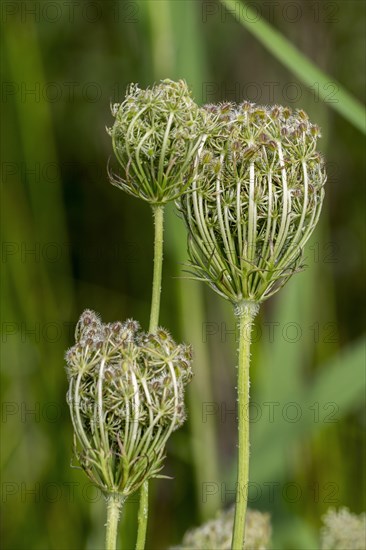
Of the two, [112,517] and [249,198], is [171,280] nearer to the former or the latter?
[249,198]

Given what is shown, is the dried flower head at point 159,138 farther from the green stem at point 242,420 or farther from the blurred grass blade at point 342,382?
the blurred grass blade at point 342,382

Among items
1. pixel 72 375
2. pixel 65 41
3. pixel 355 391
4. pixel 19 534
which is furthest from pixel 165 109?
pixel 65 41

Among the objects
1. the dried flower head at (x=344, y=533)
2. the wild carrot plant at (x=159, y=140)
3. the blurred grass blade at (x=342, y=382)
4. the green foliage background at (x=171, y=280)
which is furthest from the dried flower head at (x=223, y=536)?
the wild carrot plant at (x=159, y=140)

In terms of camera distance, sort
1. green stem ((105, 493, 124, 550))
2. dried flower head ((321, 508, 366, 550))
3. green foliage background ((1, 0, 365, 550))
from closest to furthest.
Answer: green stem ((105, 493, 124, 550)) → dried flower head ((321, 508, 366, 550)) → green foliage background ((1, 0, 365, 550))

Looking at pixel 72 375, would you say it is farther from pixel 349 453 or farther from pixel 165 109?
pixel 349 453

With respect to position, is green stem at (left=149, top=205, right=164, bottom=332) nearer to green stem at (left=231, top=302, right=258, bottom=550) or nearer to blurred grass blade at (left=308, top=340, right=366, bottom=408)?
green stem at (left=231, top=302, right=258, bottom=550)

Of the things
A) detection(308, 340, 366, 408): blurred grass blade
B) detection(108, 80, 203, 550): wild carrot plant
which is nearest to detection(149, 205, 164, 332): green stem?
detection(108, 80, 203, 550): wild carrot plant
